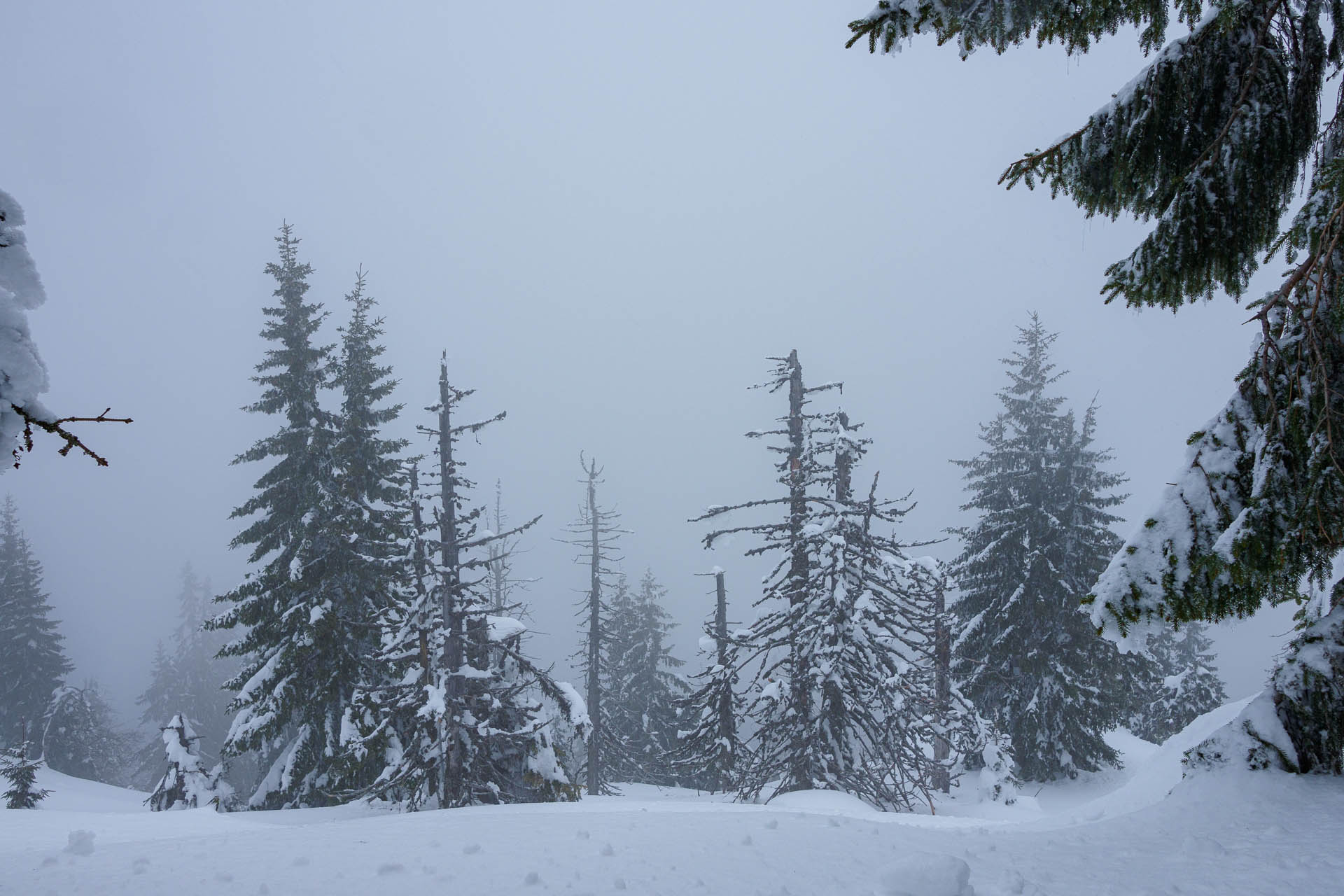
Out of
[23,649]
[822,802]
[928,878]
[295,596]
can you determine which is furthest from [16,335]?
[23,649]

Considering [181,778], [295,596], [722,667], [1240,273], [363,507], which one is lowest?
[181,778]

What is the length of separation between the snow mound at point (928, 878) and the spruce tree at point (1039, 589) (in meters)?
17.1

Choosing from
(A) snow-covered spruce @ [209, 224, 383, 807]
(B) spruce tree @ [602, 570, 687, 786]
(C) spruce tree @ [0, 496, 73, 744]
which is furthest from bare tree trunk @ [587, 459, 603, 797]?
(C) spruce tree @ [0, 496, 73, 744]

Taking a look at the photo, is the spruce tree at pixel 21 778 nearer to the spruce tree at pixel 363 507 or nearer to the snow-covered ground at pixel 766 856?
the spruce tree at pixel 363 507

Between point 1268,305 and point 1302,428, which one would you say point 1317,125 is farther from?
point 1302,428

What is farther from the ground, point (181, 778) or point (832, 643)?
point (832, 643)

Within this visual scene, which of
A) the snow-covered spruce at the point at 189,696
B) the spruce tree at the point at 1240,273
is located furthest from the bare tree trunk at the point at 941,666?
the snow-covered spruce at the point at 189,696

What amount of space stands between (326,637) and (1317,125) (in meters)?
18.2

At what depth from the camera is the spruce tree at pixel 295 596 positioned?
52.5 feet

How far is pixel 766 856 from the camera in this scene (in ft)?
17.1

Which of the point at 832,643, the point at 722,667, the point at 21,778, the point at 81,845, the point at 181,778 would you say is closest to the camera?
the point at 81,845

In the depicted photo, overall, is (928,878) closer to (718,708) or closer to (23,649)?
(718,708)

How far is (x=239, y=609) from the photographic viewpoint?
16.5 m

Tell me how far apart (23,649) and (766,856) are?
47.6m
